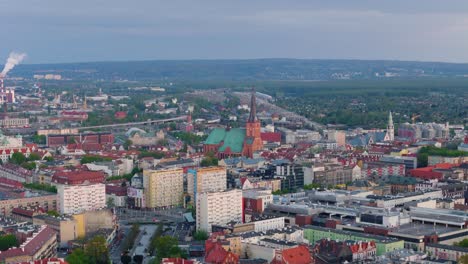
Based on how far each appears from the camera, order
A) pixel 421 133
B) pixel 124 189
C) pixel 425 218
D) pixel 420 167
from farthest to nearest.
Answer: pixel 421 133
pixel 420 167
pixel 124 189
pixel 425 218

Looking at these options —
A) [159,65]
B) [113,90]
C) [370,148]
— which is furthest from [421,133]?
[159,65]

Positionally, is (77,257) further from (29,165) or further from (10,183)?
(29,165)

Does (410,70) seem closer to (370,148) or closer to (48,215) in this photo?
(370,148)

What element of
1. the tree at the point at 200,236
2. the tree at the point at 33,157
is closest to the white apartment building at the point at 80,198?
the tree at the point at 200,236

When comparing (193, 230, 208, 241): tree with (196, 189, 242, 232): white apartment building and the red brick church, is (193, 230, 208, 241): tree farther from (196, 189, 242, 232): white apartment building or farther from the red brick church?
the red brick church

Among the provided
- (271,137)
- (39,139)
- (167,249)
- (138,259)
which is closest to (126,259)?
(138,259)

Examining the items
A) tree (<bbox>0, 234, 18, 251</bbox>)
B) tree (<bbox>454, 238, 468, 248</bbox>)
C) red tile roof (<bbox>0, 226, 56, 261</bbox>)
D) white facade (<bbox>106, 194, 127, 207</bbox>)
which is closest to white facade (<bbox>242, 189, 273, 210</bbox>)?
white facade (<bbox>106, 194, 127, 207</bbox>)
